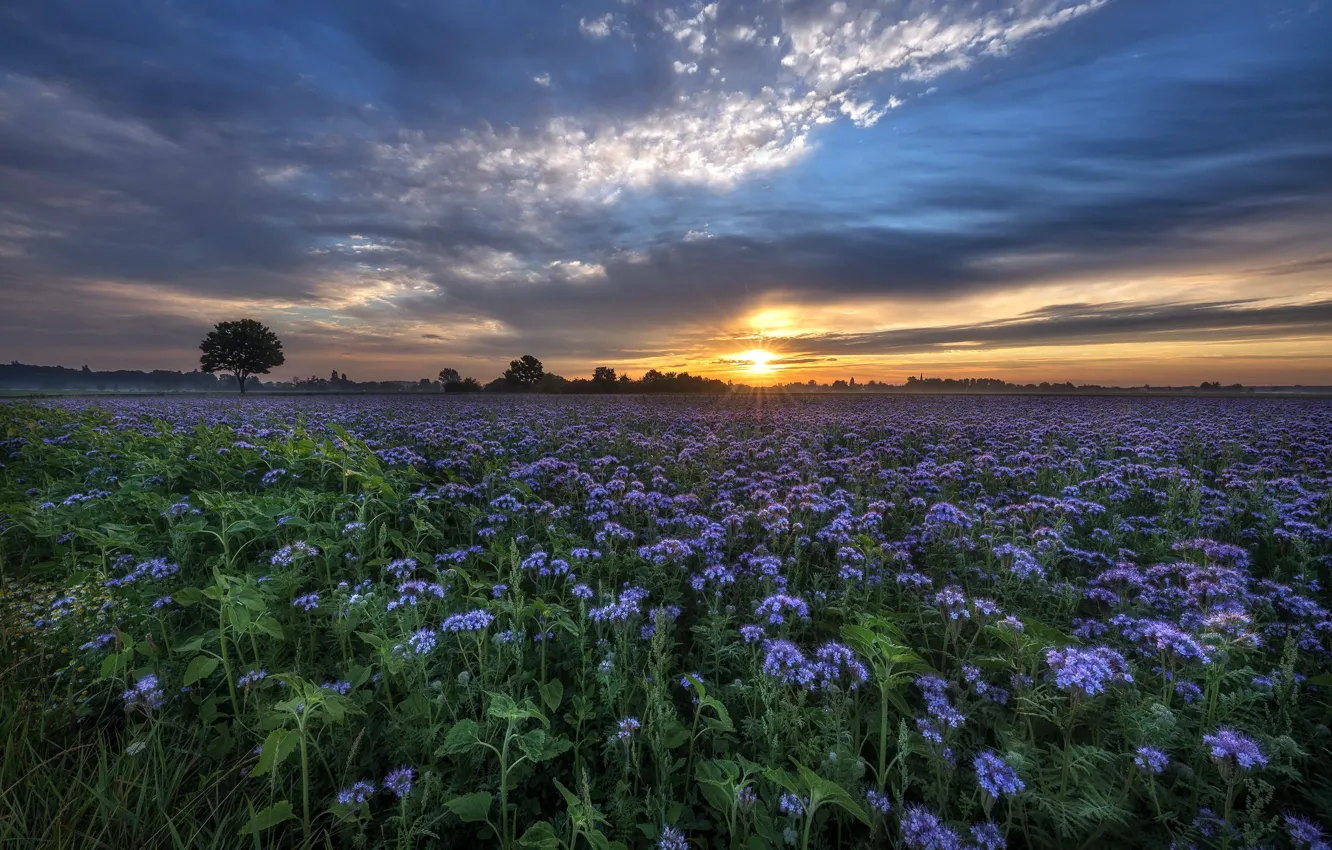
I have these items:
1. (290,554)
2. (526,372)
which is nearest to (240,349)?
(526,372)

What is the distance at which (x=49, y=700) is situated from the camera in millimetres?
3139

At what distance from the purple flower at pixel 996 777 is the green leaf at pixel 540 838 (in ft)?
6.30

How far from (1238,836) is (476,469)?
8.57 m

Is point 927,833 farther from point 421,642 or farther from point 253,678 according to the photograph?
point 253,678

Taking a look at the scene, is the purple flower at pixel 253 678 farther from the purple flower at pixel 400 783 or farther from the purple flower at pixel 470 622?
the purple flower at pixel 400 783

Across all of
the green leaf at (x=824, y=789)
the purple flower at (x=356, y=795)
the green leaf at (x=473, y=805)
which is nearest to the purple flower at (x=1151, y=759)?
the green leaf at (x=824, y=789)

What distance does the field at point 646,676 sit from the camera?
243 centimetres

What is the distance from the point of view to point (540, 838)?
2127 mm

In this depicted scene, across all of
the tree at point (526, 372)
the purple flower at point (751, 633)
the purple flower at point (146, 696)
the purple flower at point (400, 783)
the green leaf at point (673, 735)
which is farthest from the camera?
the tree at point (526, 372)

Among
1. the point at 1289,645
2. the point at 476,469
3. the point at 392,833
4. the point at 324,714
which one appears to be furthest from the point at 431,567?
the point at 1289,645

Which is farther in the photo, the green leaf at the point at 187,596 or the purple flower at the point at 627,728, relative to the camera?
the green leaf at the point at 187,596

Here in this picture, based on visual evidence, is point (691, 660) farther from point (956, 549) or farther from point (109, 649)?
point (109, 649)

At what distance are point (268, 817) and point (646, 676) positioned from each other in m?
2.02

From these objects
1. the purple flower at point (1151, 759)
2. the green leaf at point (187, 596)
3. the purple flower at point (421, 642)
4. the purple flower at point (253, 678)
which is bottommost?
the purple flower at point (1151, 759)
